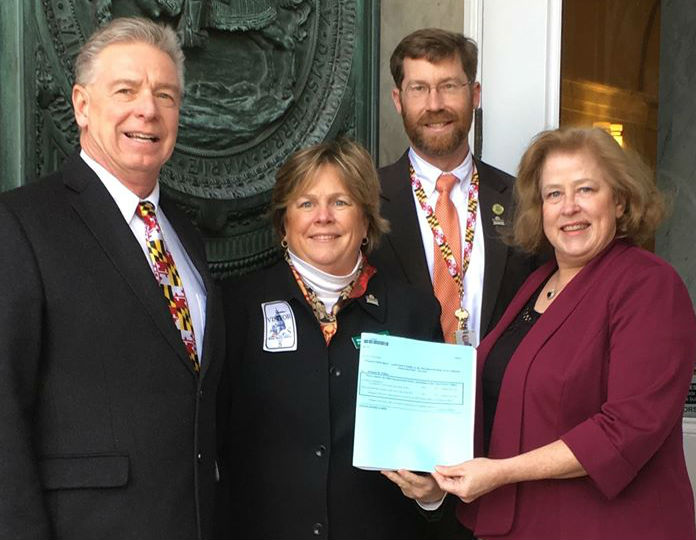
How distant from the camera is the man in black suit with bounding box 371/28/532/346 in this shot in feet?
11.9

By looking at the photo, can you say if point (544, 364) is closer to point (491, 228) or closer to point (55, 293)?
point (491, 228)

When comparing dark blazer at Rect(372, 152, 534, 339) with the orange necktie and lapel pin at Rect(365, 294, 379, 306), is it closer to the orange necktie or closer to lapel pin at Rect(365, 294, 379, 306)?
the orange necktie

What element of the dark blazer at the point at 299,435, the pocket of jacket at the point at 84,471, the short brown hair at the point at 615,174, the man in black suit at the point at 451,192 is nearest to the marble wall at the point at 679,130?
the man in black suit at the point at 451,192

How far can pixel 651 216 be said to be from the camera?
10.1 feet

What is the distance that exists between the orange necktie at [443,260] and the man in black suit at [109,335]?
1011 millimetres

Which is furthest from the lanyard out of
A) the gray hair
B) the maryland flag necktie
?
the gray hair

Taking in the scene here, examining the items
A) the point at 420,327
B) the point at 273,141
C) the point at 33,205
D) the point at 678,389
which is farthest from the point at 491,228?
the point at 33,205

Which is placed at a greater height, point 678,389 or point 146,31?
point 146,31

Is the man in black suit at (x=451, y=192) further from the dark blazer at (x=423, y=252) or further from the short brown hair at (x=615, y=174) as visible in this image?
the short brown hair at (x=615, y=174)

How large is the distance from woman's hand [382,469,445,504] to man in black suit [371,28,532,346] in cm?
67

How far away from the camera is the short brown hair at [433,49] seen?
12.4 feet

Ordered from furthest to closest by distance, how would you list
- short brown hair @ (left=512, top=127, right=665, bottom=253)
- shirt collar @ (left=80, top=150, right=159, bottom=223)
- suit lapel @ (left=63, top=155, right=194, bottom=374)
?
1. short brown hair @ (left=512, top=127, right=665, bottom=253)
2. shirt collar @ (left=80, top=150, right=159, bottom=223)
3. suit lapel @ (left=63, top=155, right=194, bottom=374)

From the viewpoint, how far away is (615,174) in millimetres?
3045

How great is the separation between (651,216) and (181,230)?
4.43 ft
